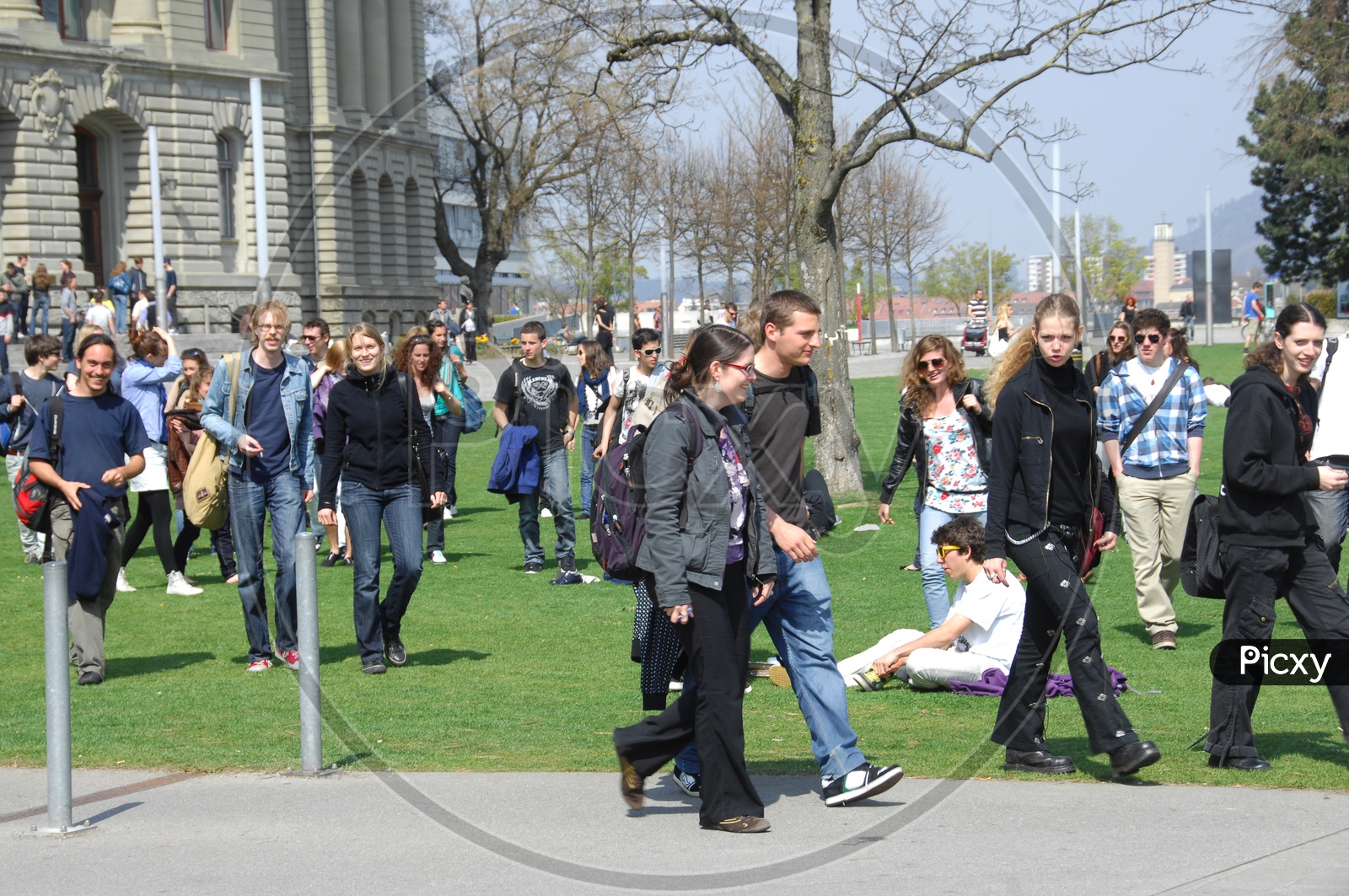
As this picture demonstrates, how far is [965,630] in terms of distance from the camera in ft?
26.2

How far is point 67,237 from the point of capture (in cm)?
4419

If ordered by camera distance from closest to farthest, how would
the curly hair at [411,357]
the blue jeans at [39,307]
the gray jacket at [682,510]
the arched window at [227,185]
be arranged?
the gray jacket at [682,510], the curly hair at [411,357], the blue jeans at [39,307], the arched window at [227,185]

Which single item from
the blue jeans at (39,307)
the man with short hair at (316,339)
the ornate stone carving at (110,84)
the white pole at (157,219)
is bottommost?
the man with short hair at (316,339)

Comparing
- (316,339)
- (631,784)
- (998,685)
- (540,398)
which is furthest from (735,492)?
(316,339)

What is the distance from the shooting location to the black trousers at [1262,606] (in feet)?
19.6

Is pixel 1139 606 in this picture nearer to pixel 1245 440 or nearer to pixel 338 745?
pixel 1245 440

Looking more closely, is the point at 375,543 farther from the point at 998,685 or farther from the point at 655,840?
the point at 655,840

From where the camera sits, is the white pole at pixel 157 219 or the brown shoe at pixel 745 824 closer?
the brown shoe at pixel 745 824

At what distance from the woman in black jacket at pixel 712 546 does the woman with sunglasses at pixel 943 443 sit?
338cm

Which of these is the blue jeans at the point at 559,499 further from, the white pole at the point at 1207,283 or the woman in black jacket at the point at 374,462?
the white pole at the point at 1207,283

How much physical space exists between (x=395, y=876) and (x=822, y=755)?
1692mm

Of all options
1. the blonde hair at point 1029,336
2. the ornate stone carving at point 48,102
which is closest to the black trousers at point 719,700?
the blonde hair at point 1029,336

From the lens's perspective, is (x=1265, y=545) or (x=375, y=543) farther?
(x=375, y=543)

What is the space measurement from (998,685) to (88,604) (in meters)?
5.20
